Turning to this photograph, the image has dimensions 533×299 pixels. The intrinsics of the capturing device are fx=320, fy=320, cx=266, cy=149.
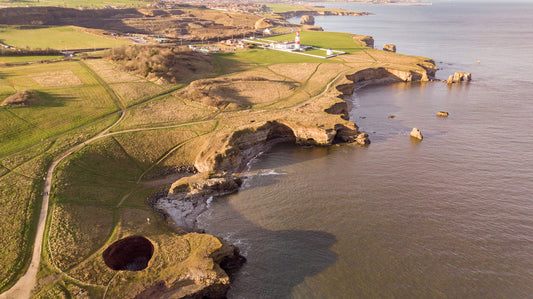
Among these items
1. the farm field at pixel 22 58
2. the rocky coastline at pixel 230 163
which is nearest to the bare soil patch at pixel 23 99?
the farm field at pixel 22 58

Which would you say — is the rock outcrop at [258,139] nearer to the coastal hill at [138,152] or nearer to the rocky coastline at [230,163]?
the rocky coastline at [230,163]

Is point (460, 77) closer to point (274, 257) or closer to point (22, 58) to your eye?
point (274, 257)

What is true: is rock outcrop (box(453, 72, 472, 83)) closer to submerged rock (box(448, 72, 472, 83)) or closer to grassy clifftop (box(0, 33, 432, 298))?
submerged rock (box(448, 72, 472, 83))

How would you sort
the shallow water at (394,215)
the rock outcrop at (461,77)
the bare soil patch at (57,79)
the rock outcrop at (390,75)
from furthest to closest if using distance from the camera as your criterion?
1. the rock outcrop at (390,75)
2. the rock outcrop at (461,77)
3. the bare soil patch at (57,79)
4. the shallow water at (394,215)

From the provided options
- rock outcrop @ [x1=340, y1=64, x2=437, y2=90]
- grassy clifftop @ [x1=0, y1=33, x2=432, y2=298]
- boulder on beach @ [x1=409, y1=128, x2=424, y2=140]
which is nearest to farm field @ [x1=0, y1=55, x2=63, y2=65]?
grassy clifftop @ [x1=0, y1=33, x2=432, y2=298]

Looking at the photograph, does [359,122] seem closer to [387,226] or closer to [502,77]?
[387,226]
